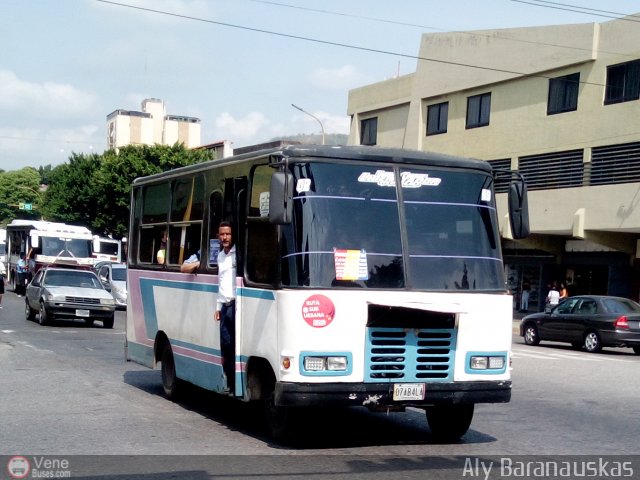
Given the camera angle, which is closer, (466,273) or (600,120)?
(466,273)

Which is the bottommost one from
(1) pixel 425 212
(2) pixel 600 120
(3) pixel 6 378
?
(3) pixel 6 378

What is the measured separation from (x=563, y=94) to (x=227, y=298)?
3122cm

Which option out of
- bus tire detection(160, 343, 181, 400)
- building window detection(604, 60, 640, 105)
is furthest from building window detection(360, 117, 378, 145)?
bus tire detection(160, 343, 181, 400)

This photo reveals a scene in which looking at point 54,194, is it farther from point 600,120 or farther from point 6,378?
point 6,378

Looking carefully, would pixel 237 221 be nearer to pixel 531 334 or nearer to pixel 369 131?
pixel 531 334

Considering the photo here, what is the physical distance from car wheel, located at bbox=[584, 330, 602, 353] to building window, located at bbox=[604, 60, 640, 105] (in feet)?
45.3

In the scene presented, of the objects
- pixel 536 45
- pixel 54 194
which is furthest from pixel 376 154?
pixel 54 194

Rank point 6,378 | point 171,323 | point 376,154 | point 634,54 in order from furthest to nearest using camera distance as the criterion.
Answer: point 634,54 → point 6,378 → point 171,323 → point 376,154

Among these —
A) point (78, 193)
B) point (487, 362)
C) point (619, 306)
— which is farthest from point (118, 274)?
point (78, 193)

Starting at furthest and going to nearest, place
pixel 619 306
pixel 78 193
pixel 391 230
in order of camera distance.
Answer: pixel 78 193, pixel 619 306, pixel 391 230

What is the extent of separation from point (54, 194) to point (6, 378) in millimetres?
63462

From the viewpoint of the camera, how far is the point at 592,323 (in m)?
24.0

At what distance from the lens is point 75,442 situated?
909 cm

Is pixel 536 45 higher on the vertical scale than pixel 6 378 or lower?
higher
